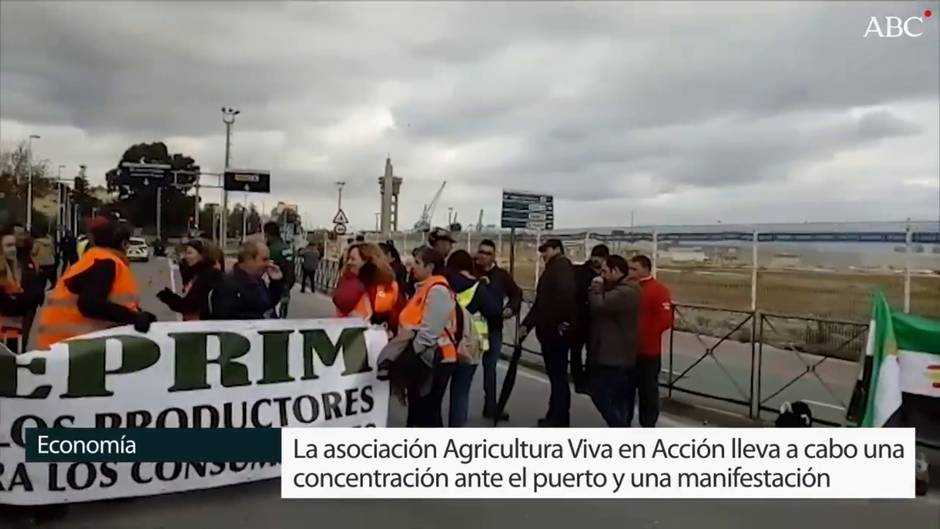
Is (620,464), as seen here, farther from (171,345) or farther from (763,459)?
(171,345)

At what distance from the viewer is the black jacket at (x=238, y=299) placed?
6121mm

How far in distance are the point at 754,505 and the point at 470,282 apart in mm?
2960

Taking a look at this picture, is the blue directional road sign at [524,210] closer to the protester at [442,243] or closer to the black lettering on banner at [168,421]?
the protester at [442,243]

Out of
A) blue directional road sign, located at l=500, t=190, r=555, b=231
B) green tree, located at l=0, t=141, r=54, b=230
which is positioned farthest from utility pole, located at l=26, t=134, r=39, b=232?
blue directional road sign, located at l=500, t=190, r=555, b=231

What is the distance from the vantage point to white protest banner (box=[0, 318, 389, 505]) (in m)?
4.71

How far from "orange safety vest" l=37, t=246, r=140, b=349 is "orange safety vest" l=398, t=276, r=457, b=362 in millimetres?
1795

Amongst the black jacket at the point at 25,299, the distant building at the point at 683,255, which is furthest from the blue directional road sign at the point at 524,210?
the black jacket at the point at 25,299

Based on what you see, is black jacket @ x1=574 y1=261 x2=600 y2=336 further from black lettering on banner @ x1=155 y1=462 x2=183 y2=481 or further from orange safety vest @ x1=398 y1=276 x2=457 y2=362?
black lettering on banner @ x1=155 y1=462 x2=183 y2=481

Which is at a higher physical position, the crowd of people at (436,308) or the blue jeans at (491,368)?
the crowd of people at (436,308)

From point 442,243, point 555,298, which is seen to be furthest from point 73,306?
point 555,298

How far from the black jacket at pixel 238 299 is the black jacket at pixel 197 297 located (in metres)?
0.44

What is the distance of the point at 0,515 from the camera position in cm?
475

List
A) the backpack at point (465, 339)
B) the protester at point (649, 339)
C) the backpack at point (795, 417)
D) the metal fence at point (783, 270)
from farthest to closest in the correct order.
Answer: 1. the metal fence at point (783, 270)
2. the protester at point (649, 339)
3. the backpack at point (795, 417)
4. the backpack at point (465, 339)

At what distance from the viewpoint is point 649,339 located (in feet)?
24.3
